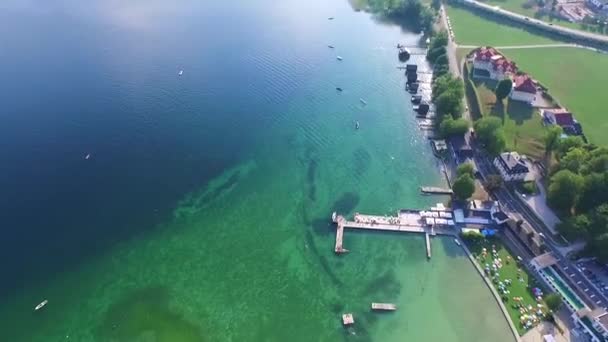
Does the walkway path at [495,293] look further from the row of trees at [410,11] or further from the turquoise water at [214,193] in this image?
the row of trees at [410,11]

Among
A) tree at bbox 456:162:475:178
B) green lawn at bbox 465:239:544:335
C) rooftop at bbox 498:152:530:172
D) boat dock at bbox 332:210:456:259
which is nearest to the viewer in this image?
green lawn at bbox 465:239:544:335

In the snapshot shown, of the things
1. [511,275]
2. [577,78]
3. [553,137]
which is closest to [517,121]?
[553,137]

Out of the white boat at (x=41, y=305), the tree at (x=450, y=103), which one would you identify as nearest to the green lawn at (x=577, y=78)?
the tree at (x=450, y=103)

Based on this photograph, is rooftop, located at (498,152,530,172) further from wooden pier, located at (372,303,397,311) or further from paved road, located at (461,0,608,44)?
paved road, located at (461,0,608,44)

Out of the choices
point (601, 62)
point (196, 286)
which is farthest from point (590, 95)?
point (196, 286)

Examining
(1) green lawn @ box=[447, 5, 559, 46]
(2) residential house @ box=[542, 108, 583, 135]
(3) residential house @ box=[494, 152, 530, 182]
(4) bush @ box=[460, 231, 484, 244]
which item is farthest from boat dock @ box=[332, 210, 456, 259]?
(1) green lawn @ box=[447, 5, 559, 46]

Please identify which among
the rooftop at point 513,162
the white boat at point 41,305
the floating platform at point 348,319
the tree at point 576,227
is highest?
the rooftop at point 513,162

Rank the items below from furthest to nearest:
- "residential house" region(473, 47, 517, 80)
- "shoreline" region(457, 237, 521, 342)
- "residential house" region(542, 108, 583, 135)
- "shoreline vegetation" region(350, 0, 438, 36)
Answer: "shoreline vegetation" region(350, 0, 438, 36) → "residential house" region(473, 47, 517, 80) → "residential house" region(542, 108, 583, 135) → "shoreline" region(457, 237, 521, 342)
